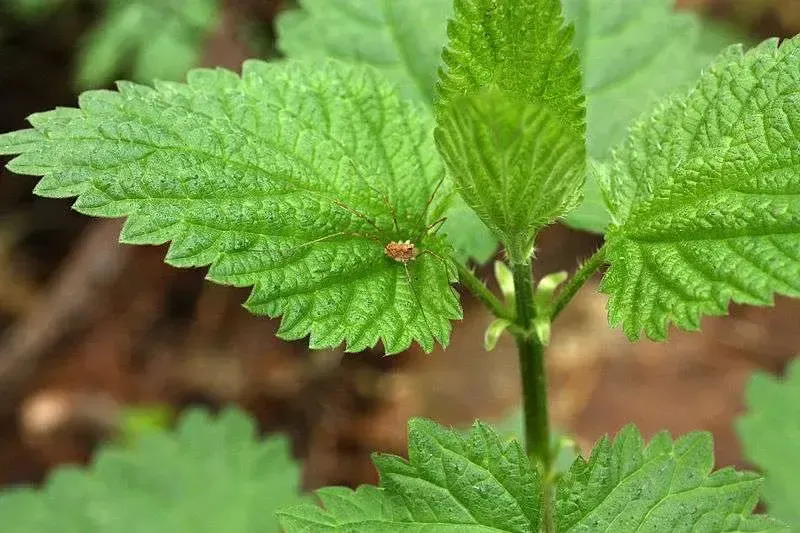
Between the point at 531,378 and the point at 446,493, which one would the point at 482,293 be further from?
the point at 446,493

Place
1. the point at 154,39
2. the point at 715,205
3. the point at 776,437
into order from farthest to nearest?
the point at 154,39 < the point at 776,437 < the point at 715,205

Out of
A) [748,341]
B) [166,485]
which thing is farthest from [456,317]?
[748,341]

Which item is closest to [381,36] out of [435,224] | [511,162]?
[435,224]

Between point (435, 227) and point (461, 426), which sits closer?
point (435, 227)

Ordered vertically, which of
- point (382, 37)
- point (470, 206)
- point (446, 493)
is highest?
point (382, 37)

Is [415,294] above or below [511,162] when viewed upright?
below

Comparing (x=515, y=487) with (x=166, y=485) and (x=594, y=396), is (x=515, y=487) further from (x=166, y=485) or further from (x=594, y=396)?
(x=594, y=396)

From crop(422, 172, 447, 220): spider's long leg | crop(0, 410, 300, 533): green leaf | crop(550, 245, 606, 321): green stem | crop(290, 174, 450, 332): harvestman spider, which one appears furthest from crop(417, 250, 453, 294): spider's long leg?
crop(0, 410, 300, 533): green leaf
